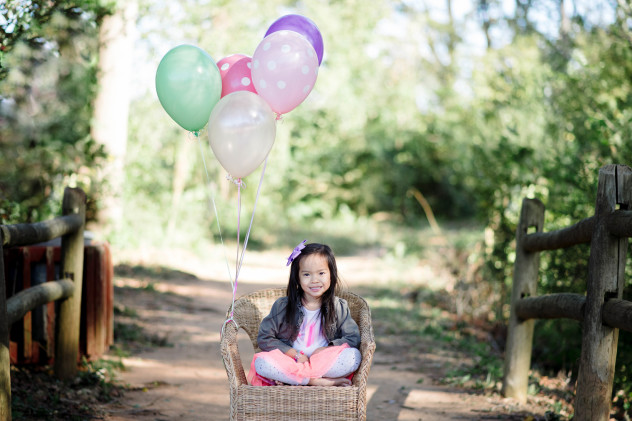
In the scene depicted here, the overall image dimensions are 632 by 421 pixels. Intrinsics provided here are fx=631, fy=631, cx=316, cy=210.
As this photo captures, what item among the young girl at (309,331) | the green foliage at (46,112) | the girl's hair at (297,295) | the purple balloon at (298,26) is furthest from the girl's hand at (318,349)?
the green foliage at (46,112)

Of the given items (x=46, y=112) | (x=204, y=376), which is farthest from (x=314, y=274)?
(x=46, y=112)

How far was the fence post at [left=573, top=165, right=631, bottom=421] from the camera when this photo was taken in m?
3.28

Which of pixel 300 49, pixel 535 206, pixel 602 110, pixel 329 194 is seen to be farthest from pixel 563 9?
pixel 300 49

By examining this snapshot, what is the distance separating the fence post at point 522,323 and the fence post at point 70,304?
123 inches

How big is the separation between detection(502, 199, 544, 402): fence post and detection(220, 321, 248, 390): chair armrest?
84.8 inches

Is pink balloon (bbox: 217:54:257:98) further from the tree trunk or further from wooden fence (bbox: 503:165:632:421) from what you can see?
the tree trunk

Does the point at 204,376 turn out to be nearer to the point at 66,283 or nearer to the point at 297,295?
the point at 66,283

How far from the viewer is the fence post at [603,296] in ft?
10.8

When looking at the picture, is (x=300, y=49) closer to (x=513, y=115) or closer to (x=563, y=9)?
(x=513, y=115)

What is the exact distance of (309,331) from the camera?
3455 millimetres

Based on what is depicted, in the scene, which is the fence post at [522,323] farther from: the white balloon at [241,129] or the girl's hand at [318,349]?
the white balloon at [241,129]

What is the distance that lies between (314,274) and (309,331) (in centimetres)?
34

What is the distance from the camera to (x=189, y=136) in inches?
171

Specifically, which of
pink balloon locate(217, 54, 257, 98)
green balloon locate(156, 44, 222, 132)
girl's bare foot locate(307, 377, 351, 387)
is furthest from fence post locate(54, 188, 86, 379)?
girl's bare foot locate(307, 377, 351, 387)
